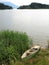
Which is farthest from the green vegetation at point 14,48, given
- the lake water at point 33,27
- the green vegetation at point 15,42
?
the lake water at point 33,27

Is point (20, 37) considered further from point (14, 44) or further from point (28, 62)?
point (28, 62)

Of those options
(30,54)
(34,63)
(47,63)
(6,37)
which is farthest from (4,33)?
(47,63)

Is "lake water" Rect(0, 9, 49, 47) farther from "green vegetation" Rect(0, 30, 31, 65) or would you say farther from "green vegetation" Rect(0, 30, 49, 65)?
"green vegetation" Rect(0, 30, 49, 65)

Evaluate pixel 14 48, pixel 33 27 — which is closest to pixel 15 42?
pixel 14 48

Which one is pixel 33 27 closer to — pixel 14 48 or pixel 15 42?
pixel 15 42

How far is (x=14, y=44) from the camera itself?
20.5m

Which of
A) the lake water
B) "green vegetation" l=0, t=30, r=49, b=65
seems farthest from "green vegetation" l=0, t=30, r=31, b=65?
the lake water

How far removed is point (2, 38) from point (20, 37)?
1.72m

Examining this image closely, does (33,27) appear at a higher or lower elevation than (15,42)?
lower

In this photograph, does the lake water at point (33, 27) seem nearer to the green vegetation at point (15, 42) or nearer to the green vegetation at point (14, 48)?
the green vegetation at point (15, 42)

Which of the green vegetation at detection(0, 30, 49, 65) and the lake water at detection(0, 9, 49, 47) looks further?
the lake water at detection(0, 9, 49, 47)

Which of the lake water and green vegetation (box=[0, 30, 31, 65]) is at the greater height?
green vegetation (box=[0, 30, 31, 65])

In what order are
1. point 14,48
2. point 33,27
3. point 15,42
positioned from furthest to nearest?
1. point 33,27
2. point 15,42
3. point 14,48

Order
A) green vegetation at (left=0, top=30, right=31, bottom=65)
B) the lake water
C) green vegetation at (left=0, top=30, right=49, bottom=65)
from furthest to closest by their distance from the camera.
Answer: the lake water → green vegetation at (left=0, top=30, right=31, bottom=65) → green vegetation at (left=0, top=30, right=49, bottom=65)
